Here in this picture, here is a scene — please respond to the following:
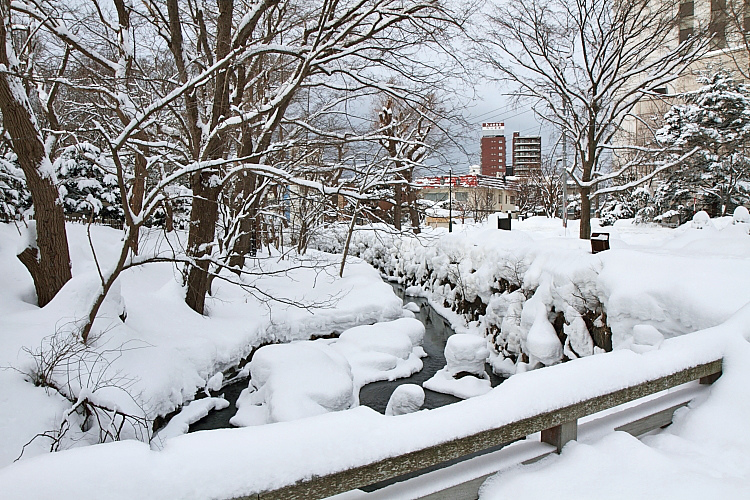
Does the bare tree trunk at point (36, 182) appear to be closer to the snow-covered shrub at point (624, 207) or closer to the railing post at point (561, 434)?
the railing post at point (561, 434)

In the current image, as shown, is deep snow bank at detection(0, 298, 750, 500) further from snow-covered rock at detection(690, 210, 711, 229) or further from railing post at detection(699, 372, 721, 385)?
snow-covered rock at detection(690, 210, 711, 229)

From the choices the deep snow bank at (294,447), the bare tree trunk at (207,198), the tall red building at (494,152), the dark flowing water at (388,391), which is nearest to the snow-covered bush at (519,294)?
the dark flowing water at (388,391)

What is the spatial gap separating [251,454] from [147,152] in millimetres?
8111

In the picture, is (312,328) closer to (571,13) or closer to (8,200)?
(8,200)

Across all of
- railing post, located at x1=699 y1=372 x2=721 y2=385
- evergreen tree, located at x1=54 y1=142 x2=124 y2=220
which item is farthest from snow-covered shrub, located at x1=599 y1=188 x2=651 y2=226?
railing post, located at x1=699 y1=372 x2=721 y2=385

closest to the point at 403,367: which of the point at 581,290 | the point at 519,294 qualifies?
the point at 519,294

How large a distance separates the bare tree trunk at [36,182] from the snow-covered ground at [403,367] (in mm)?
508

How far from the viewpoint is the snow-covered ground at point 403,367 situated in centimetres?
134

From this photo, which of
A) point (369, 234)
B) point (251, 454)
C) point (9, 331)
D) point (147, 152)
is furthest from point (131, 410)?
point (369, 234)

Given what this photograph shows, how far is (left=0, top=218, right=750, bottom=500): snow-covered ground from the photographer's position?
52.8 inches

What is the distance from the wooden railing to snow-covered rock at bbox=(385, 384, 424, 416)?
4.25 m

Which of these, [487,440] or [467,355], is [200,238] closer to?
[467,355]

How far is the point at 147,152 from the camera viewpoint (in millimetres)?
8164

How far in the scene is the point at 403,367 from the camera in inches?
326
